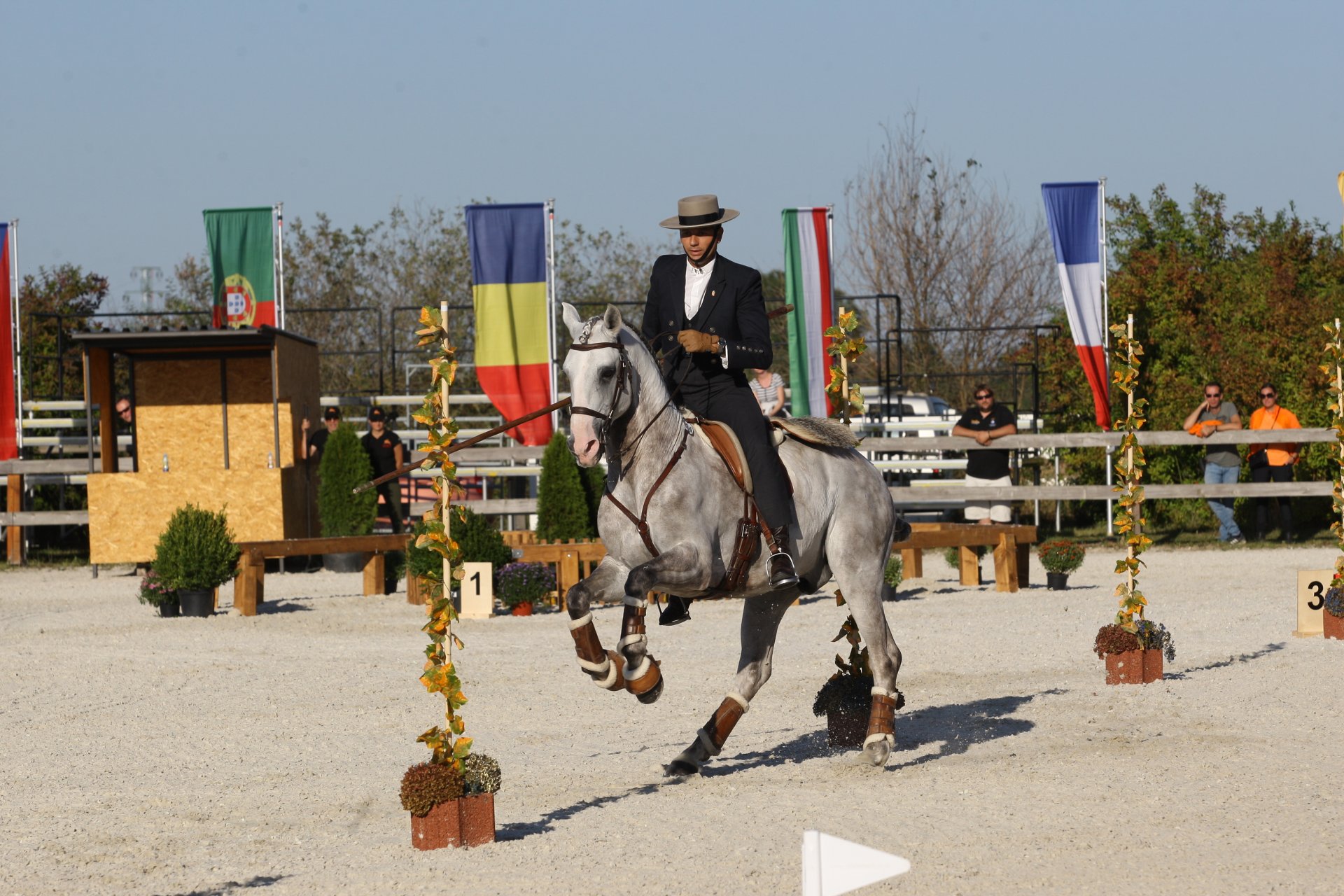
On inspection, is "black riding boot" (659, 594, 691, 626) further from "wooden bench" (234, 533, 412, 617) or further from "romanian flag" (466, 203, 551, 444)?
"romanian flag" (466, 203, 551, 444)

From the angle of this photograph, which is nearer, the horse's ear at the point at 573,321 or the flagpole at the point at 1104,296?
the horse's ear at the point at 573,321

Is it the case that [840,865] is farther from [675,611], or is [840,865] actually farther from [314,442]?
[314,442]

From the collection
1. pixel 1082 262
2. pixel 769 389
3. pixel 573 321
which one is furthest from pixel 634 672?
pixel 1082 262

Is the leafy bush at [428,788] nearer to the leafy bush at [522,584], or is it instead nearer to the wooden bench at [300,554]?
the leafy bush at [522,584]

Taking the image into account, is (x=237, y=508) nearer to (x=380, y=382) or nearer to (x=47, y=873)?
(x=380, y=382)

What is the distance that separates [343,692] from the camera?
11.8 meters

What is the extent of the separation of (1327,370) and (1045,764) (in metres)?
5.98

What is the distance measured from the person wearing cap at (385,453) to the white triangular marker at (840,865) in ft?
56.1

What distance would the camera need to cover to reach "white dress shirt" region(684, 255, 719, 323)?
850cm

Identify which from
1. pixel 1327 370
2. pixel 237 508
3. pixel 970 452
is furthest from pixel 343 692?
pixel 970 452

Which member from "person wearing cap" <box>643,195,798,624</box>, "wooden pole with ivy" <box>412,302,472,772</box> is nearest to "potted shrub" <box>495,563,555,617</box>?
"person wearing cap" <box>643,195,798,624</box>

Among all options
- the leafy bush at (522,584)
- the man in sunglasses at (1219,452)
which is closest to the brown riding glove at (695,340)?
the leafy bush at (522,584)

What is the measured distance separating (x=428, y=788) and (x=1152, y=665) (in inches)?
240

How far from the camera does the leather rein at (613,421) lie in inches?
298
